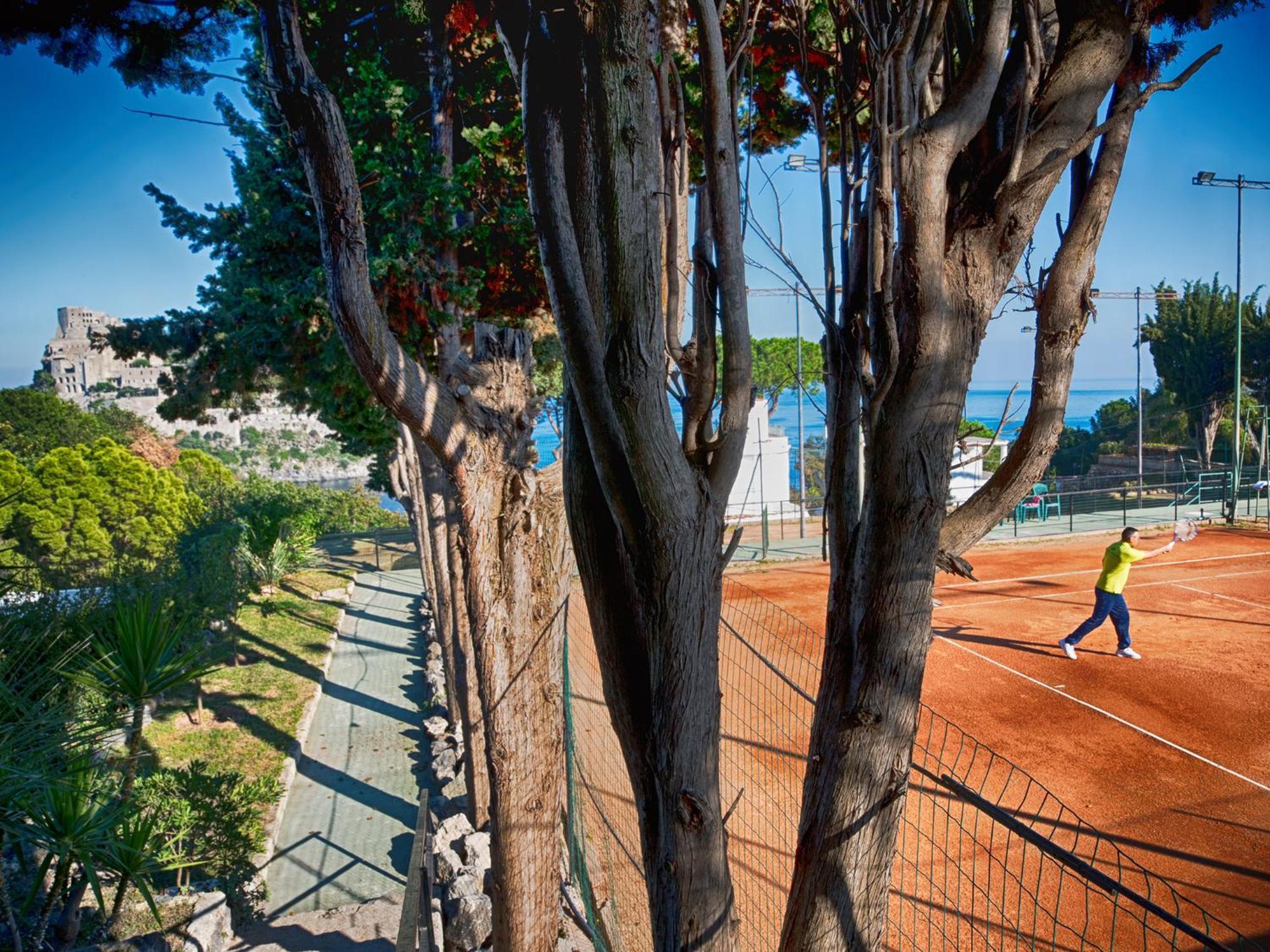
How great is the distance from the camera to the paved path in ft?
21.8

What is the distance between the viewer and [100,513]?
14422 millimetres

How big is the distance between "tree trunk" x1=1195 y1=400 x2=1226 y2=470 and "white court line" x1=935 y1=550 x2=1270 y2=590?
57.4 ft

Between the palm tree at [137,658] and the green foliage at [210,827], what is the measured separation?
0.78 m

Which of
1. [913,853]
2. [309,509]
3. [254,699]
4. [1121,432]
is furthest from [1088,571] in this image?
[1121,432]

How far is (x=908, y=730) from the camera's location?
2123 mm

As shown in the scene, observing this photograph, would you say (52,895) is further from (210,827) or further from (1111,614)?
(1111,614)

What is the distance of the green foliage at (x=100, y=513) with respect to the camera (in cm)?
1307

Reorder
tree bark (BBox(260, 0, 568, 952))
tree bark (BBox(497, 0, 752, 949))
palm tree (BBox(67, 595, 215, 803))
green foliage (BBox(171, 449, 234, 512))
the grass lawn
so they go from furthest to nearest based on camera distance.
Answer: green foliage (BBox(171, 449, 234, 512)) < the grass lawn < palm tree (BBox(67, 595, 215, 803)) < tree bark (BBox(260, 0, 568, 952)) < tree bark (BBox(497, 0, 752, 949))

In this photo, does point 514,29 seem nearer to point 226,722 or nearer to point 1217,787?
point 1217,787

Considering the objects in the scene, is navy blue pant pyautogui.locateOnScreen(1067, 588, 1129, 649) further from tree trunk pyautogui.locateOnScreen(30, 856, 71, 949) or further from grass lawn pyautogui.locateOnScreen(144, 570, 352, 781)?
tree trunk pyautogui.locateOnScreen(30, 856, 71, 949)

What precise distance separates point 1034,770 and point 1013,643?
3.89 m

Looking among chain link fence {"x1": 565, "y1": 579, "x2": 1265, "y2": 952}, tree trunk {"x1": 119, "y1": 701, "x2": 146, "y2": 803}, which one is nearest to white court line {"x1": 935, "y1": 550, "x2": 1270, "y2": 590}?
chain link fence {"x1": 565, "y1": 579, "x2": 1265, "y2": 952}

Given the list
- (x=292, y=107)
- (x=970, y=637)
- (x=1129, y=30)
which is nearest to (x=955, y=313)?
(x=1129, y=30)

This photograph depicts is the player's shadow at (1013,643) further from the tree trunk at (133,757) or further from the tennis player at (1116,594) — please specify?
the tree trunk at (133,757)
